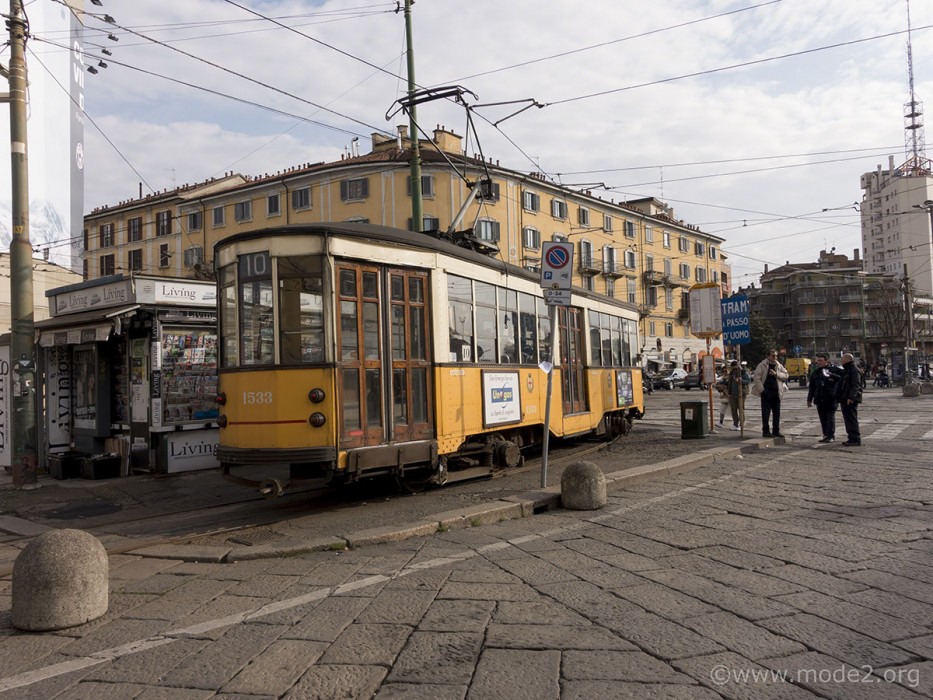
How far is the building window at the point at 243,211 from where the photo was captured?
4453 cm

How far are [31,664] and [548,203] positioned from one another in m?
44.8

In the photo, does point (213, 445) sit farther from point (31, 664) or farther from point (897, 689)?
point (897, 689)

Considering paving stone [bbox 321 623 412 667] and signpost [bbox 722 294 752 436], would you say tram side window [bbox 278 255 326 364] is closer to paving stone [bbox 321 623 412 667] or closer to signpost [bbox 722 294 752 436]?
paving stone [bbox 321 623 412 667]

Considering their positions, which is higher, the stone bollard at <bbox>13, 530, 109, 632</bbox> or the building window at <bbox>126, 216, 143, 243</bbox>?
the building window at <bbox>126, 216, 143, 243</bbox>

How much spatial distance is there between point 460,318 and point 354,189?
34403 mm

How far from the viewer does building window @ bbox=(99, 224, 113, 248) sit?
51.9 metres

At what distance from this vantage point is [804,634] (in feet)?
12.6

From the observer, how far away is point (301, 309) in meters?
7.09

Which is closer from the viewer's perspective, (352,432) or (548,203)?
(352,432)

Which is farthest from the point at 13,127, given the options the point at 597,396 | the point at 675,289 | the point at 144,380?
the point at 675,289

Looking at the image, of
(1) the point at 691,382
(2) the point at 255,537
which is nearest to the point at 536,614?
(2) the point at 255,537

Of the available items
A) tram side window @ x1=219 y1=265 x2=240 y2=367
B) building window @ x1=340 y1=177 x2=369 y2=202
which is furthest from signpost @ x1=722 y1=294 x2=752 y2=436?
building window @ x1=340 y1=177 x2=369 y2=202

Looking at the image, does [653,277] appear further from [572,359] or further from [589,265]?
[572,359]

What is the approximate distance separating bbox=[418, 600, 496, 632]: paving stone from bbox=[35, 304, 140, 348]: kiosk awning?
834 cm
